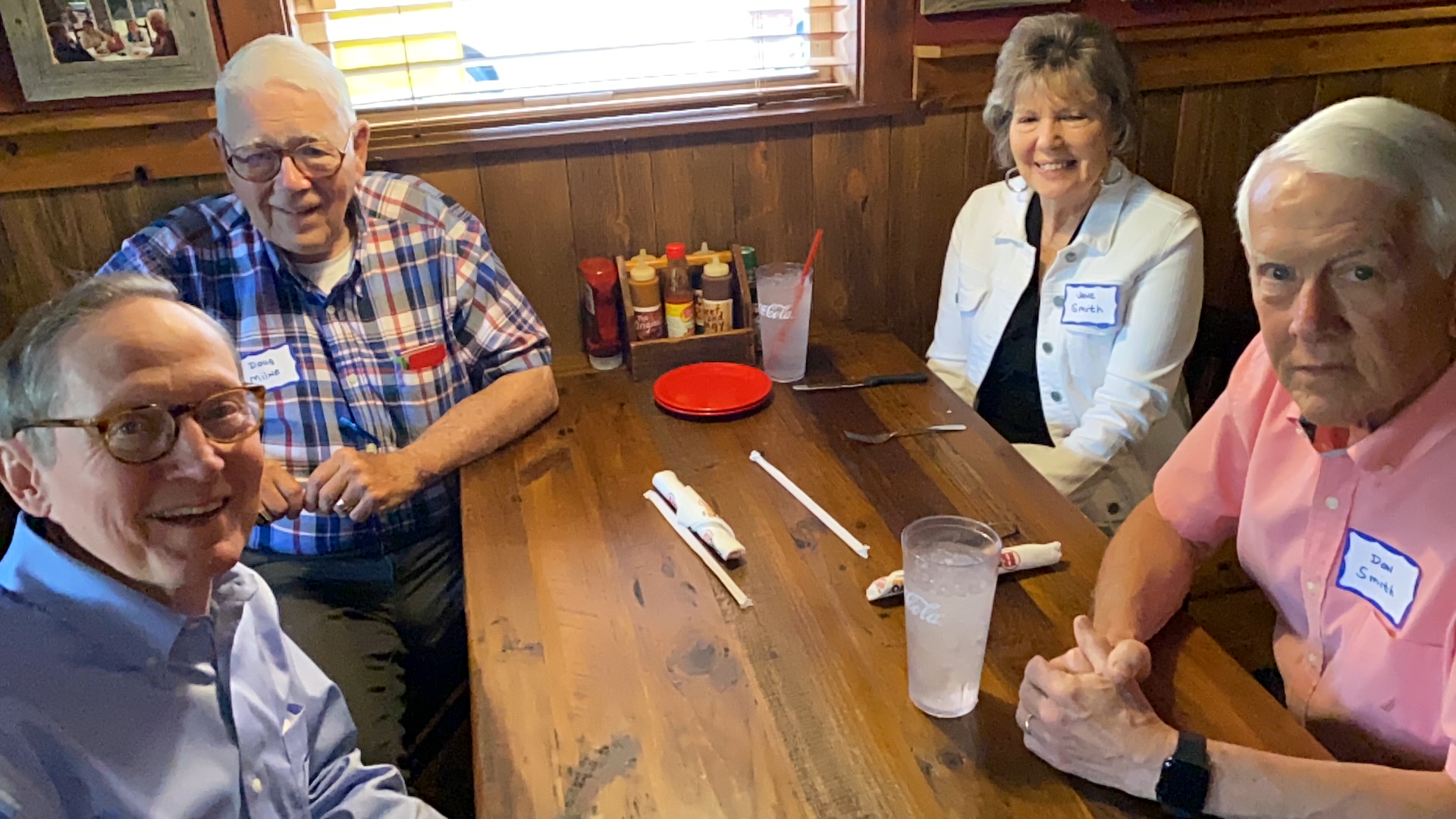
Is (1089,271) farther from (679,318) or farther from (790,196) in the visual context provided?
(679,318)

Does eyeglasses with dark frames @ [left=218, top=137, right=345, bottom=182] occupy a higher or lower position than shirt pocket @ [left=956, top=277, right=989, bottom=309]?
higher

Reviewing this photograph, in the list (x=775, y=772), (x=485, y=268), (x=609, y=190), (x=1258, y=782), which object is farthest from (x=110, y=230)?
(x=1258, y=782)

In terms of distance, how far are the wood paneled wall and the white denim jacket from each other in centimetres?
28

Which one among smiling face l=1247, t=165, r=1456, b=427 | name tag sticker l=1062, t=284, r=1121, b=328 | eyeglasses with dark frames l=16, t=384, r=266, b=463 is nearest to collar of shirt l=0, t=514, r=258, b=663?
eyeglasses with dark frames l=16, t=384, r=266, b=463

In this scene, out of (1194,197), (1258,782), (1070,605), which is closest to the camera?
(1258,782)

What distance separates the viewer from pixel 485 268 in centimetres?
185

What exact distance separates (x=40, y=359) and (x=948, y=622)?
928mm

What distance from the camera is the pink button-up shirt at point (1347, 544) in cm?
103

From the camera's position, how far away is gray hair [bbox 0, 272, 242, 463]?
38.7 inches

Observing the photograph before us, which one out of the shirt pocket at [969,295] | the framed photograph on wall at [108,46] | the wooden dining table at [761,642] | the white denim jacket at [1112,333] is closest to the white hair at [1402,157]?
the wooden dining table at [761,642]

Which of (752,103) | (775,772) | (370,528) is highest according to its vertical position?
(752,103)

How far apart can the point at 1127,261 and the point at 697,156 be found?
85cm

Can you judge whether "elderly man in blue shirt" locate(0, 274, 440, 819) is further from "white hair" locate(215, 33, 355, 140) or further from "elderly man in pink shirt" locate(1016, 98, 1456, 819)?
"elderly man in pink shirt" locate(1016, 98, 1456, 819)

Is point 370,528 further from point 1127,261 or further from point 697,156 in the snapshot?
point 1127,261
